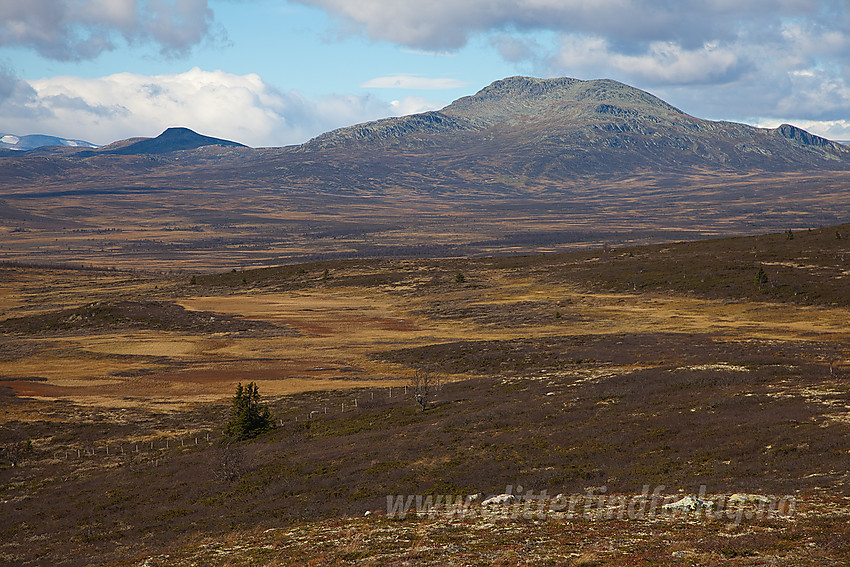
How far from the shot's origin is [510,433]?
1329 inches

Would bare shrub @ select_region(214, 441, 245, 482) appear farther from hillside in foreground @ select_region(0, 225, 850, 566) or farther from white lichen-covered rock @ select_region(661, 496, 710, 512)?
white lichen-covered rock @ select_region(661, 496, 710, 512)

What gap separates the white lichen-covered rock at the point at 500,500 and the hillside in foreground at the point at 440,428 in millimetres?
843

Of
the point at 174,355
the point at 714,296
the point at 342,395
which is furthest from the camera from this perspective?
the point at 714,296

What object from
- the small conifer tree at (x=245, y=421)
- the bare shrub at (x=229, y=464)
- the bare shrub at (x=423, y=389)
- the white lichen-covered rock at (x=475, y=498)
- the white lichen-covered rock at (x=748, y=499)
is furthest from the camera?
the bare shrub at (x=423, y=389)

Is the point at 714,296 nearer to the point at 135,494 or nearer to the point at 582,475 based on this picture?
the point at 582,475

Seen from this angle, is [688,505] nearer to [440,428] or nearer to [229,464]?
[440,428]

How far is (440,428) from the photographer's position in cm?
3634

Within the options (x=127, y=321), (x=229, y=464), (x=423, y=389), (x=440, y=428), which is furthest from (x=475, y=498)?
(x=127, y=321)

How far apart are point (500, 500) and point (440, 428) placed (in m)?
12.7

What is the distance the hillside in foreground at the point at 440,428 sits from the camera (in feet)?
63.9

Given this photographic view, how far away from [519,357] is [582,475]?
32855 mm

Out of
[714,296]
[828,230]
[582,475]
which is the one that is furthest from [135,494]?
[828,230]

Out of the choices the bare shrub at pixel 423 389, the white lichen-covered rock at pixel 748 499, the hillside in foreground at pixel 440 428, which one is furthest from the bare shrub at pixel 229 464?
the white lichen-covered rock at pixel 748 499

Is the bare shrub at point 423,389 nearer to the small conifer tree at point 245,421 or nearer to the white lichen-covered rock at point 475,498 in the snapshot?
the small conifer tree at point 245,421
